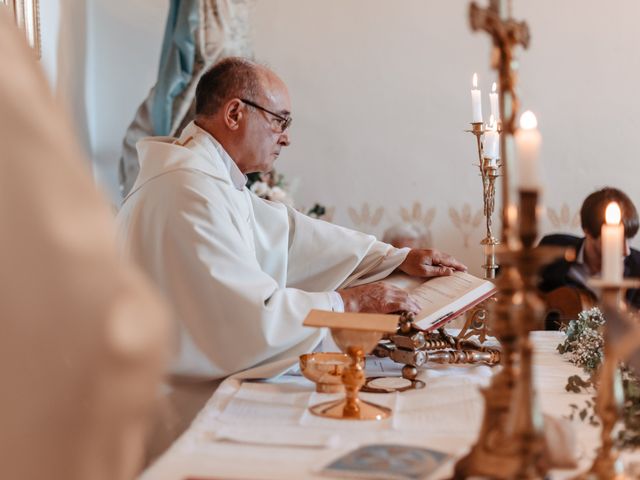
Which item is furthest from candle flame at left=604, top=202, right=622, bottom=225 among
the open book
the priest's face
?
the priest's face

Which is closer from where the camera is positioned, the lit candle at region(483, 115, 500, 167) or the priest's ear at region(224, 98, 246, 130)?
the lit candle at region(483, 115, 500, 167)

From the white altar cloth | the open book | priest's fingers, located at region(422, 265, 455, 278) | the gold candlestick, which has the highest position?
the gold candlestick

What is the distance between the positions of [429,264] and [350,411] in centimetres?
129

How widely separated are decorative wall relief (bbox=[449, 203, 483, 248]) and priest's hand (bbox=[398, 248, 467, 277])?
3.23 meters

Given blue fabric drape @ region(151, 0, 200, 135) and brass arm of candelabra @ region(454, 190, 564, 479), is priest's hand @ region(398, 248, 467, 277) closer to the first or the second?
brass arm of candelabra @ region(454, 190, 564, 479)

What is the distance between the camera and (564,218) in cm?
659

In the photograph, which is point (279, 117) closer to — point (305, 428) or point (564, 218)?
point (305, 428)

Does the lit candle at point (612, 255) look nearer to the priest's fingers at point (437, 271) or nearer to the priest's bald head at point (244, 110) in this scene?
the priest's fingers at point (437, 271)

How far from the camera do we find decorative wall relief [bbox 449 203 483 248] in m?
6.57

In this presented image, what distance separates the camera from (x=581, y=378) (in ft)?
8.30

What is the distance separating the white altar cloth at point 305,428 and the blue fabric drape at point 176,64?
364 cm

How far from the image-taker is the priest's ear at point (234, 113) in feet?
11.7

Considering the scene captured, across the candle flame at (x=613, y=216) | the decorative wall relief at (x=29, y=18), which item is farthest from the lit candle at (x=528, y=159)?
the decorative wall relief at (x=29, y=18)

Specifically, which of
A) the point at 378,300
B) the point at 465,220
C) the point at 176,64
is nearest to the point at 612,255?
the point at 378,300
